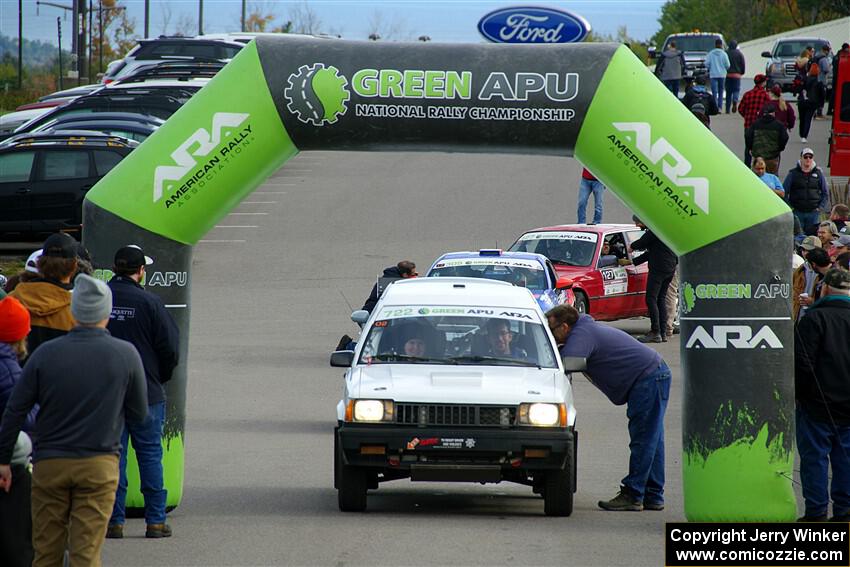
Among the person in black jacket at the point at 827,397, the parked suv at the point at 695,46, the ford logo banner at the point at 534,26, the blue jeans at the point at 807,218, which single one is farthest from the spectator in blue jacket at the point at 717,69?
the person in black jacket at the point at 827,397

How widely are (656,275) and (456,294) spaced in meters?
8.80

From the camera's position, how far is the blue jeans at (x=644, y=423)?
35.5 ft


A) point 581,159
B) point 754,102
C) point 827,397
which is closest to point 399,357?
point 581,159

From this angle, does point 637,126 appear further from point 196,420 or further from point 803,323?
point 196,420

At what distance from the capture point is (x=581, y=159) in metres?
10.5

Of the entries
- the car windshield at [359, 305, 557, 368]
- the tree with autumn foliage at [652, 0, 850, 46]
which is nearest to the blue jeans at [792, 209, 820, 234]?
the car windshield at [359, 305, 557, 368]

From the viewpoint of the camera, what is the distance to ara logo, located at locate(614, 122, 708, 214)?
9992 millimetres

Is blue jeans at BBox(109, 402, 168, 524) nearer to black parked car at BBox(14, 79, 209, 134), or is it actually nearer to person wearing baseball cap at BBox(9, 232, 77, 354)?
person wearing baseball cap at BBox(9, 232, 77, 354)

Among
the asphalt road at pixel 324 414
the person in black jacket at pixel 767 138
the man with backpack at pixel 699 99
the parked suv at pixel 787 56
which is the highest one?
the parked suv at pixel 787 56

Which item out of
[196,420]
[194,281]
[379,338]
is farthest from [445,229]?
[379,338]

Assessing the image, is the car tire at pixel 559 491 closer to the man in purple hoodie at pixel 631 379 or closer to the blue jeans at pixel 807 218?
the man in purple hoodie at pixel 631 379

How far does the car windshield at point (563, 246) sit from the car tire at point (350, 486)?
11.3 m

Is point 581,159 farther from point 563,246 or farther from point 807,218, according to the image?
point 807,218

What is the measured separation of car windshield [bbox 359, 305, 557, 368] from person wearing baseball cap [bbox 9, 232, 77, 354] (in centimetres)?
247
